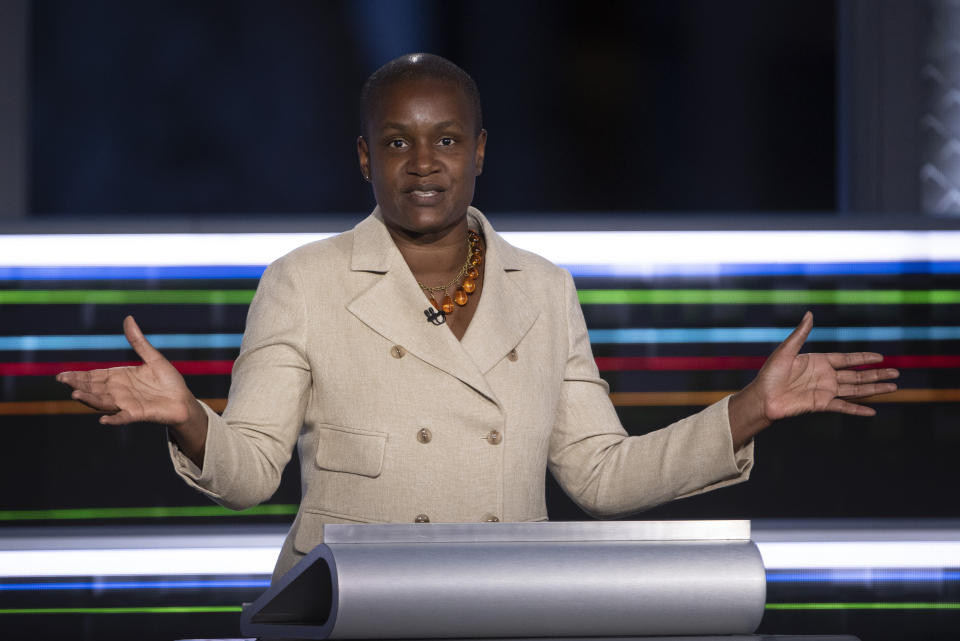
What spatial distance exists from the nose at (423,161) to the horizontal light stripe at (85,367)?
1409 mm

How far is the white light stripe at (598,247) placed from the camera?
304 cm

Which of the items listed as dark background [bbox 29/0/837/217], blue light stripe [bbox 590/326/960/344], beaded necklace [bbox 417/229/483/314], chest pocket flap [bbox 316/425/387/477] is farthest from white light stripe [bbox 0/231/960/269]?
dark background [bbox 29/0/837/217]

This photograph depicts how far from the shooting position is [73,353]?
10.2ft

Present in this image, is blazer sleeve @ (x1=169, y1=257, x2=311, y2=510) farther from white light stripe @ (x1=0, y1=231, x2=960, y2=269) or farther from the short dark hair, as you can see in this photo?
white light stripe @ (x1=0, y1=231, x2=960, y2=269)

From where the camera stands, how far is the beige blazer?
176 centimetres

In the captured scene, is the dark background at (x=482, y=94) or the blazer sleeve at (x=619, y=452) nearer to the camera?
the blazer sleeve at (x=619, y=452)

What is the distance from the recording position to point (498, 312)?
1.88 metres

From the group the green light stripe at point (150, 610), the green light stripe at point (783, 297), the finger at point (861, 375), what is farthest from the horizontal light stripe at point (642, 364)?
the finger at point (861, 375)

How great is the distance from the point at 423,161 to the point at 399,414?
1.18 ft

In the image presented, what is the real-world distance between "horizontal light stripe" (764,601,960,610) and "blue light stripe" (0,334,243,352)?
145cm

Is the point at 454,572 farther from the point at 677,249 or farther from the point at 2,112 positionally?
the point at 2,112

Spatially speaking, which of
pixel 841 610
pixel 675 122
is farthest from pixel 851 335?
pixel 675 122

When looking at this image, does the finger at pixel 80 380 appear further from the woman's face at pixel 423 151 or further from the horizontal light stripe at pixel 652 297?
the horizontal light stripe at pixel 652 297

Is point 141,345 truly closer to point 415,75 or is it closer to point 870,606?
point 415,75
